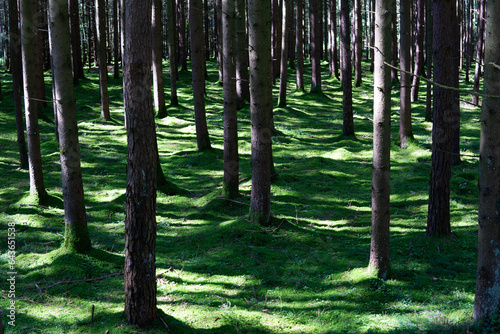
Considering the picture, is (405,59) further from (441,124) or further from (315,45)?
(315,45)

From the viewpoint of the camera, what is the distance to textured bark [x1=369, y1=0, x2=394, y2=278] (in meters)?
6.30

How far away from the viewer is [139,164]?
17.5 feet

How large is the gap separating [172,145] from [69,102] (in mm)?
10183

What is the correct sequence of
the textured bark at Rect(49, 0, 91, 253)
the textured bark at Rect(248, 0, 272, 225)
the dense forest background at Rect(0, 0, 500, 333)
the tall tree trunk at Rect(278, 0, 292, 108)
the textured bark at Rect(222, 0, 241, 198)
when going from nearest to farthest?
the dense forest background at Rect(0, 0, 500, 333) < the textured bark at Rect(49, 0, 91, 253) < the textured bark at Rect(248, 0, 272, 225) < the textured bark at Rect(222, 0, 241, 198) < the tall tree trunk at Rect(278, 0, 292, 108)

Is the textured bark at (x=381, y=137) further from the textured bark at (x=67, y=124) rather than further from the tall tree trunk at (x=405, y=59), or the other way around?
the tall tree trunk at (x=405, y=59)

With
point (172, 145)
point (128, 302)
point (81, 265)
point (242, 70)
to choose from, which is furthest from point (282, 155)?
point (128, 302)

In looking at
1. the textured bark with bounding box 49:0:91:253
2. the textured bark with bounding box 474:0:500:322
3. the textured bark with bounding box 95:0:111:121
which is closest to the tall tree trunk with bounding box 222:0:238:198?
the textured bark with bounding box 49:0:91:253

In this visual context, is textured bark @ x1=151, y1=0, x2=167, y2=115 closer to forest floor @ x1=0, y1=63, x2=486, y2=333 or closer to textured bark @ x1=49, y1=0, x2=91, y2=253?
forest floor @ x1=0, y1=63, x2=486, y2=333

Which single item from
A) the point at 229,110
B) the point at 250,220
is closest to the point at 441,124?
the point at 250,220

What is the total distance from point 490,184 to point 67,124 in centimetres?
679

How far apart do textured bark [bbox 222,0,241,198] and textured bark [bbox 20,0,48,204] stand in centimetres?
454

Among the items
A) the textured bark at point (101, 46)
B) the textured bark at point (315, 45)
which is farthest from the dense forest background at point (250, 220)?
the textured bark at point (315, 45)

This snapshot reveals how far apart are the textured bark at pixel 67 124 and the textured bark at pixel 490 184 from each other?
655cm

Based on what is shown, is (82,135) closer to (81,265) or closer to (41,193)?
(41,193)
